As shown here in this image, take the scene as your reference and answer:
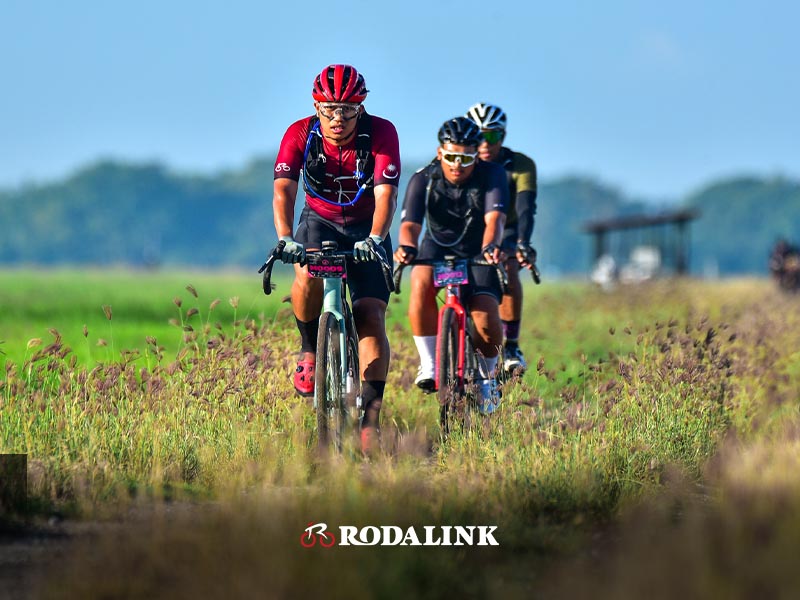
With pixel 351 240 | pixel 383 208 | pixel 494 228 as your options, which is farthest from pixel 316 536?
pixel 494 228

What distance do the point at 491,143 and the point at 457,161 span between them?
5.07 feet

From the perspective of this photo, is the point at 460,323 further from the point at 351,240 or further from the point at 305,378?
the point at 305,378

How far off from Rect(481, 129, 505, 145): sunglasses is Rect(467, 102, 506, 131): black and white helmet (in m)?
0.04

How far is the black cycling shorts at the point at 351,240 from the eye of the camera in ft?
25.1

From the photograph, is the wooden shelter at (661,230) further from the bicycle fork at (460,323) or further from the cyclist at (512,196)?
the bicycle fork at (460,323)

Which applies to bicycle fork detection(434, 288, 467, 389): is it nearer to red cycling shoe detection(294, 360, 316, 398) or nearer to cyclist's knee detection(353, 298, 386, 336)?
cyclist's knee detection(353, 298, 386, 336)

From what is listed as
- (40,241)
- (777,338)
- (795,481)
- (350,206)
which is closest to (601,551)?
(795,481)

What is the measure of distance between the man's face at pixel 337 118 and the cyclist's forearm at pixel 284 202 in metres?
0.37

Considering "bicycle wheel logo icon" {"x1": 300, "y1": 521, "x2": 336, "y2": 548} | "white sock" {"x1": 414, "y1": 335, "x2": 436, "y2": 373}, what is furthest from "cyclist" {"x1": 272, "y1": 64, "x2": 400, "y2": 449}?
"bicycle wheel logo icon" {"x1": 300, "y1": 521, "x2": 336, "y2": 548}

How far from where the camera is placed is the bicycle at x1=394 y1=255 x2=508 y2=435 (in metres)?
8.27

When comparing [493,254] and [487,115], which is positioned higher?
[487,115]

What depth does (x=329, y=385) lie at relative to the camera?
720cm

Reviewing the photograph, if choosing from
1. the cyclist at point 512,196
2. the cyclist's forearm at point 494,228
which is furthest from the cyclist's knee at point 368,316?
the cyclist at point 512,196

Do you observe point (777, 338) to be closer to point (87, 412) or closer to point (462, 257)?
point (462, 257)
